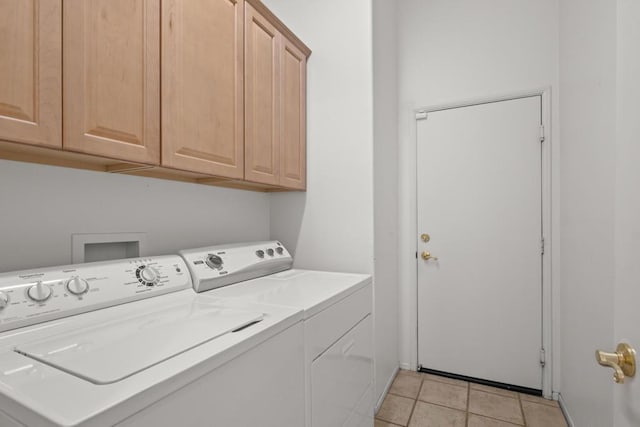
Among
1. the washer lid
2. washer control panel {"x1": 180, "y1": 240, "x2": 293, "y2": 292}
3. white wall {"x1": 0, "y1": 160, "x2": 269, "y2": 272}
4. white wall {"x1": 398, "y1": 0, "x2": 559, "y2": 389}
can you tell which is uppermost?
white wall {"x1": 398, "y1": 0, "x2": 559, "y2": 389}

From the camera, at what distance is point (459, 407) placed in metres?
2.02

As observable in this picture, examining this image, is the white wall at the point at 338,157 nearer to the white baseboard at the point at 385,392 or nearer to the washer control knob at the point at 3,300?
the white baseboard at the point at 385,392

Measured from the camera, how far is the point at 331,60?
1972mm

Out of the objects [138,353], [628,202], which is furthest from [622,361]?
[138,353]

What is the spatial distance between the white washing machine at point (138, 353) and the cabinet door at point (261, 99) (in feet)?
2.17

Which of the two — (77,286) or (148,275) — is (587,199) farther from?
(77,286)

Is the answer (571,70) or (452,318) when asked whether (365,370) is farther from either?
(571,70)

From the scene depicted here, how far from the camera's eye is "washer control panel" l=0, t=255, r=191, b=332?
831 mm

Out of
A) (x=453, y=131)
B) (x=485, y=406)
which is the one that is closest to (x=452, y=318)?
(x=485, y=406)

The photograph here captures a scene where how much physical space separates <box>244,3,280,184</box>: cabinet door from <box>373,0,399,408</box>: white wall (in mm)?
618

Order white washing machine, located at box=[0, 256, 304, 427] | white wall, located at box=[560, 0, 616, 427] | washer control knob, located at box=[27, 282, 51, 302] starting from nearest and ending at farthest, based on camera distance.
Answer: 1. white washing machine, located at box=[0, 256, 304, 427]
2. washer control knob, located at box=[27, 282, 51, 302]
3. white wall, located at box=[560, 0, 616, 427]

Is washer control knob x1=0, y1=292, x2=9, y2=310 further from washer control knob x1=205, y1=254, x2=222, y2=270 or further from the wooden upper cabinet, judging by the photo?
the wooden upper cabinet

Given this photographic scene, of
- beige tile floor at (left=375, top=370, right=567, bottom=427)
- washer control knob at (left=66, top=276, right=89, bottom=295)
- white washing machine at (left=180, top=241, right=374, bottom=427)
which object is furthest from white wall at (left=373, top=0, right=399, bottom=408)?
washer control knob at (left=66, top=276, right=89, bottom=295)

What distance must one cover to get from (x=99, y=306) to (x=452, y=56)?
8.96 ft
